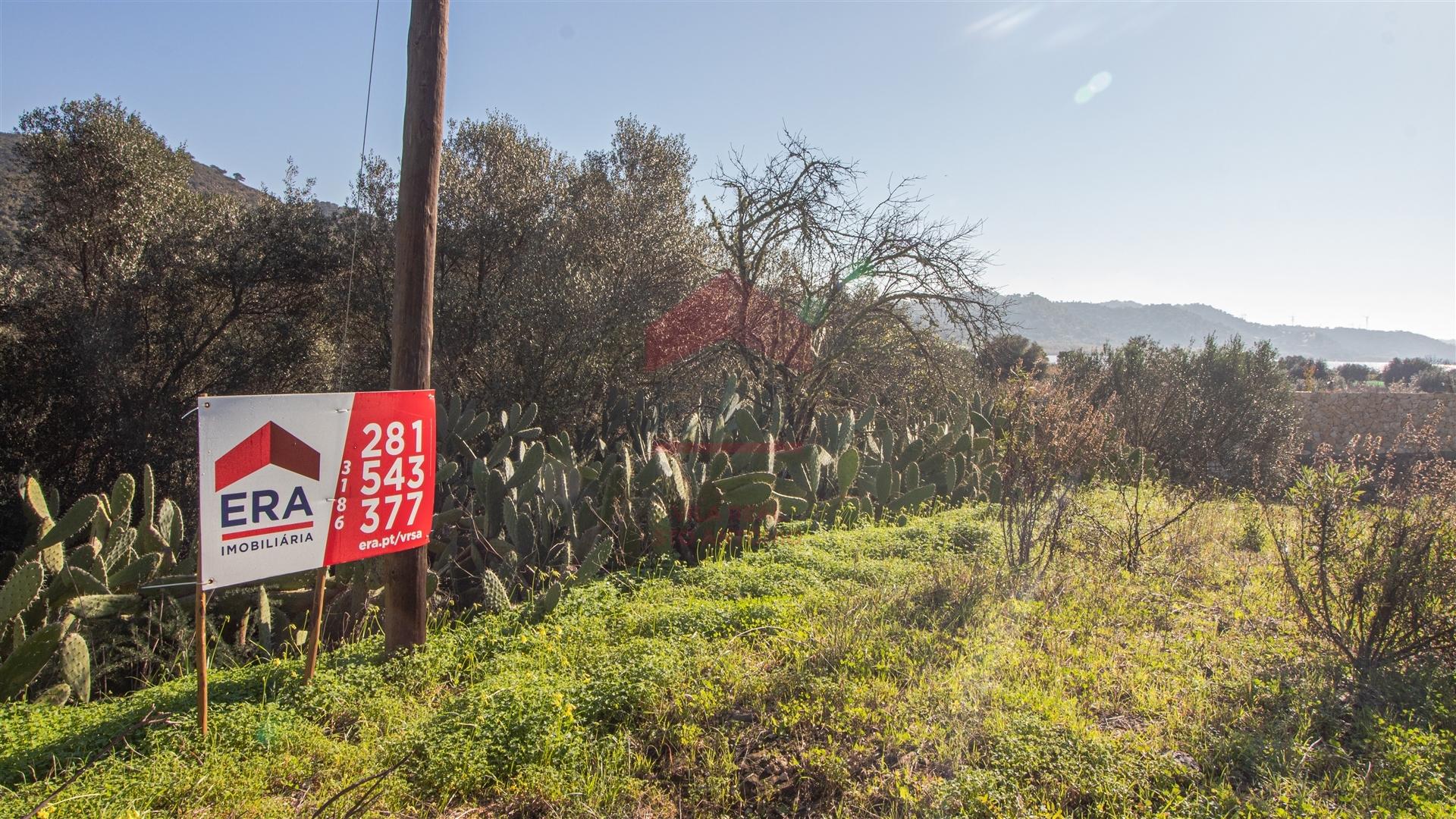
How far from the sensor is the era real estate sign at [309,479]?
10.4 ft

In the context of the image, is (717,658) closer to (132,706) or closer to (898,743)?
(898,743)

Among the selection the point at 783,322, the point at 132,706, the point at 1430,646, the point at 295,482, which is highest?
the point at 783,322

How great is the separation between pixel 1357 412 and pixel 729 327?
20.4 meters

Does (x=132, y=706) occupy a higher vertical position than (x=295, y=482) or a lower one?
lower

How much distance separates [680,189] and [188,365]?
8.45 meters

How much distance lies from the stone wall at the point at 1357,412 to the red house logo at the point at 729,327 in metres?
16.3

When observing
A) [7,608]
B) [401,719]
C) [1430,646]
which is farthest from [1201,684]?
[7,608]

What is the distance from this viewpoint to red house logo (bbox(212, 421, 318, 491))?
125 inches

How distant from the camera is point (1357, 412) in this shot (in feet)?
69.8

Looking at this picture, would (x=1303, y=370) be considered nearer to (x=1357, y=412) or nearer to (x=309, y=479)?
(x=1357, y=412)

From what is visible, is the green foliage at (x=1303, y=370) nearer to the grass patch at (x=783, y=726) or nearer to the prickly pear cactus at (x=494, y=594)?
the grass patch at (x=783, y=726)

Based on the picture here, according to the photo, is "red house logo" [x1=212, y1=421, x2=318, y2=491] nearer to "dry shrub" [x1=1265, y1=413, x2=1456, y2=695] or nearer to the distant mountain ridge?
"dry shrub" [x1=1265, y1=413, x2=1456, y2=695]

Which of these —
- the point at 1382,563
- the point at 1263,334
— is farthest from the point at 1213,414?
the point at 1263,334

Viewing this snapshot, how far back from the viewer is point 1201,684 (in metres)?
3.70
